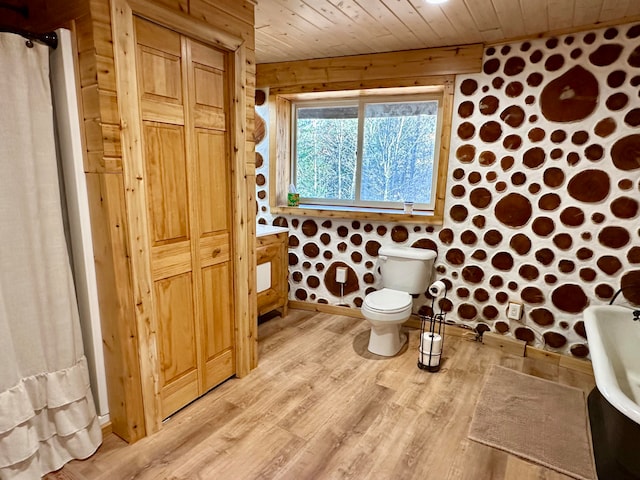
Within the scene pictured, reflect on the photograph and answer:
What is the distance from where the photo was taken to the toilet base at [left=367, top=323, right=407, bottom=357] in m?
2.80

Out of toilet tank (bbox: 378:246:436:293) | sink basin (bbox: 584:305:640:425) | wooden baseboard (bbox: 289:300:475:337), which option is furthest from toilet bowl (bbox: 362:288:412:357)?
sink basin (bbox: 584:305:640:425)

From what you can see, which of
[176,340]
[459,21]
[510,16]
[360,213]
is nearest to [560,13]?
[510,16]

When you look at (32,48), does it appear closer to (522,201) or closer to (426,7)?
(426,7)

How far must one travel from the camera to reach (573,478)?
1717 mm

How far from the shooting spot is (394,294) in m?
2.95

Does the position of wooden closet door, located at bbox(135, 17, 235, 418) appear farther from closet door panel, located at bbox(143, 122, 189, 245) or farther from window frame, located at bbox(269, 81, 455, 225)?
window frame, located at bbox(269, 81, 455, 225)

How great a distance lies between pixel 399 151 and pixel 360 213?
0.67 meters

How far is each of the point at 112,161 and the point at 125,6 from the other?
0.67m

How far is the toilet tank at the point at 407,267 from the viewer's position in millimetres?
3004

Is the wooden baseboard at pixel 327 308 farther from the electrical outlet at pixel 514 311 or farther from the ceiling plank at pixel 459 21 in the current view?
the ceiling plank at pixel 459 21

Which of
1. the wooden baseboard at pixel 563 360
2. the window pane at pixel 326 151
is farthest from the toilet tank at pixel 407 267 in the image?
the wooden baseboard at pixel 563 360

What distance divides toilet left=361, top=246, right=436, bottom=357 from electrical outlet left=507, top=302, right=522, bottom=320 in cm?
65

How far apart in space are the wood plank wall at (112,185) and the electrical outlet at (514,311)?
249 centimetres

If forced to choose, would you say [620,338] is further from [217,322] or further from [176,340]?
[176,340]
